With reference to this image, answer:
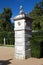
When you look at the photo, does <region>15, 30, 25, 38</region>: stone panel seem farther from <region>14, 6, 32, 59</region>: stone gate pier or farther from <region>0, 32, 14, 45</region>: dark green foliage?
<region>0, 32, 14, 45</region>: dark green foliage

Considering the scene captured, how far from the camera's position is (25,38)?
735cm

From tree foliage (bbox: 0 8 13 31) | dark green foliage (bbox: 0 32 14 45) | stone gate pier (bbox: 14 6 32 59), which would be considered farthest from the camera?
tree foliage (bbox: 0 8 13 31)

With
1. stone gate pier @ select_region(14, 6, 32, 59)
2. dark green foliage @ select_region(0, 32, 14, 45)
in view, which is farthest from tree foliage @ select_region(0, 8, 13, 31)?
stone gate pier @ select_region(14, 6, 32, 59)

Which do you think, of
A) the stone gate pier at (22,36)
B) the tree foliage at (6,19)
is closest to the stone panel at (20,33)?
the stone gate pier at (22,36)

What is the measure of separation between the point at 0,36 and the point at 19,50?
11648mm

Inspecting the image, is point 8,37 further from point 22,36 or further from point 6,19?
point 6,19

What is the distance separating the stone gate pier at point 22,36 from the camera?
23.9ft

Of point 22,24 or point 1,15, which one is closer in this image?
point 22,24

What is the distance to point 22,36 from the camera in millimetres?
7344

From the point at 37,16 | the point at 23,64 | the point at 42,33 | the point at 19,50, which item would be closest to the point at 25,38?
the point at 19,50

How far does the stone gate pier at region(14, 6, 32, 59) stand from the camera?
729cm

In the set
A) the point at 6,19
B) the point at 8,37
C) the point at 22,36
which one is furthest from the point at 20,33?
the point at 6,19

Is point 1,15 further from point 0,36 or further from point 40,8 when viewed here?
point 0,36

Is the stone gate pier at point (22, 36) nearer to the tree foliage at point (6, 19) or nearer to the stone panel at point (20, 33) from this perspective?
the stone panel at point (20, 33)
